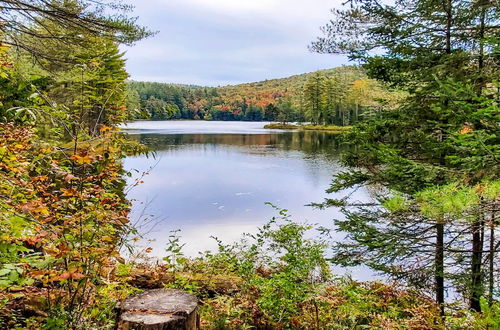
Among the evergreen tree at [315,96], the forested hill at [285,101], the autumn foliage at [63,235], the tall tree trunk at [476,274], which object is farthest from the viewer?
the evergreen tree at [315,96]

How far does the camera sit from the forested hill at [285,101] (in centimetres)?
402

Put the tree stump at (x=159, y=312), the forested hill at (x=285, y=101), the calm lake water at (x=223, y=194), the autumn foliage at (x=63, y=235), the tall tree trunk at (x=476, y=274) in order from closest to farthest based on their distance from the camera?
the autumn foliage at (x=63, y=235) → the tree stump at (x=159, y=312) → the tall tree trunk at (x=476, y=274) → the forested hill at (x=285, y=101) → the calm lake water at (x=223, y=194)

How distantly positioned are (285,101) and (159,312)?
7143 cm

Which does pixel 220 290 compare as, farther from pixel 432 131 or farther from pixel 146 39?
pixel 146 39

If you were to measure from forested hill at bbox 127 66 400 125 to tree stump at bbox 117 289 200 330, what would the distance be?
1212 mm

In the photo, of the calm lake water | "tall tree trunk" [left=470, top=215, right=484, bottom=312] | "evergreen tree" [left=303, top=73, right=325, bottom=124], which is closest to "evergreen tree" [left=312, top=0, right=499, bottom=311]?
"tall tree trunk" [left=470, top=215, right=484, bottom=312]

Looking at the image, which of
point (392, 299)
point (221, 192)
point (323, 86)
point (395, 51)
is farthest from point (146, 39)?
point (323, 86)

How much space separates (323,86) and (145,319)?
5141 cm

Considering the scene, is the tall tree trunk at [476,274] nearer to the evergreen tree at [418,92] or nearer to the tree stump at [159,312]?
the evergreen tree at [418,92]

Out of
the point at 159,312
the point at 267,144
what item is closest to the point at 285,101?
the point at 267,144

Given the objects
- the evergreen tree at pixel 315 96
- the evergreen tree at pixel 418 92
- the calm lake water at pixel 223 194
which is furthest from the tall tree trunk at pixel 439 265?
the evergreen tree at pixel 315 96

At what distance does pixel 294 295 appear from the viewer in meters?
3.15

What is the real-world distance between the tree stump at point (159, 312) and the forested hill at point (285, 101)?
121 cm

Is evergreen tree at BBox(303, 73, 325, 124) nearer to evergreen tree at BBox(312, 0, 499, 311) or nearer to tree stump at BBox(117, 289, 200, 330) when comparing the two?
evergreen tree at BBox(312, 0, 499, 311)
